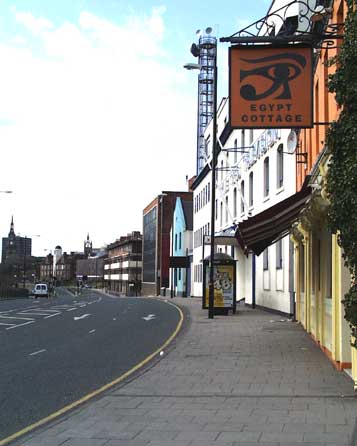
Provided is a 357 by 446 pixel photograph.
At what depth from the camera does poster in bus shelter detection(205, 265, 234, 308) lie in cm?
2756

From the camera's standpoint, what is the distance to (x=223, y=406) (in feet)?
27.2

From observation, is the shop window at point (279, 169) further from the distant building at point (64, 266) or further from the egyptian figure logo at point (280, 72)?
the distant building at point (64, 266)

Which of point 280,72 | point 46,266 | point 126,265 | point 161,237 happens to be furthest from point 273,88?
point 46,266

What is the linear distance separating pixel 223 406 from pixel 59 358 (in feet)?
20.7

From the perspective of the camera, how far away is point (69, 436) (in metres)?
6.77

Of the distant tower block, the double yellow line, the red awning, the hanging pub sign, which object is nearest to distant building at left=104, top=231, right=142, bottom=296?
the distant tower block

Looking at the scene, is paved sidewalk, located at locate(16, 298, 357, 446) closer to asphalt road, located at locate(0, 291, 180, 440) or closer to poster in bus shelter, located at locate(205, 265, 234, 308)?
asphalt road, located at locate(0, 291, 180, 440)

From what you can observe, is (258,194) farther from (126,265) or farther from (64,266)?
(64,266)

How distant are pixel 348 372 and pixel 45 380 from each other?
5.09 meters

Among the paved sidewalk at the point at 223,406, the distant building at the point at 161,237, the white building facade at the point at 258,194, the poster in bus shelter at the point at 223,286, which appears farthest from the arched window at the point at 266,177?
the distant building at the point at 161,237

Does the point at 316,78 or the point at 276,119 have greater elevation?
the point at 316,78

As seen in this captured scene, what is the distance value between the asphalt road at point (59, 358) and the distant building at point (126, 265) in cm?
9306

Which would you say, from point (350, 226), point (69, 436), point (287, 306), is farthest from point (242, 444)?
point (287, 306)

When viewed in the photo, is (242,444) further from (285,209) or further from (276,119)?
(285,209)
